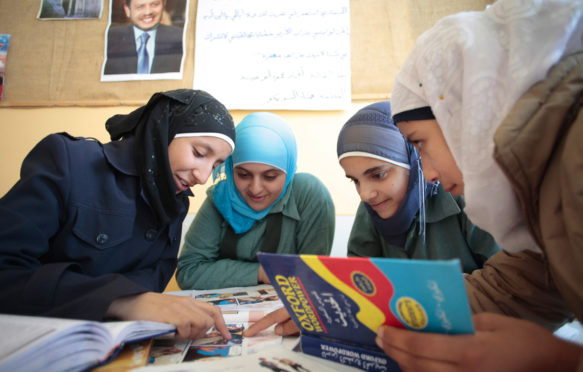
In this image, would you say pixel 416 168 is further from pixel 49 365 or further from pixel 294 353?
pixel 49 365

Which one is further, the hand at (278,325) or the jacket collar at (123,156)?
the jacket collar at (123,156)

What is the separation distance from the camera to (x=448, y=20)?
62 cm

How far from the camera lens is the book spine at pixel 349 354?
0.48 meters

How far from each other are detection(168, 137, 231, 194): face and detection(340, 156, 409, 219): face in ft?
1.51

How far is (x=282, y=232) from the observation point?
137cm

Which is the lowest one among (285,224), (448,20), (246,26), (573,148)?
(285,224)

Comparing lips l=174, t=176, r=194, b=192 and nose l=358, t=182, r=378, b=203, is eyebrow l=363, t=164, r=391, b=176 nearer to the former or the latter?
nose l=358, t=182, r=378, b=203

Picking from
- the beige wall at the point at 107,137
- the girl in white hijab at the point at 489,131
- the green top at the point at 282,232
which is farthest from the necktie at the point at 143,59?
the girl in white hijab at the point at 489,131

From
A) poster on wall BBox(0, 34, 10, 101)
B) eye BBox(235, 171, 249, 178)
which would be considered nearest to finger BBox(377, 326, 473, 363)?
eye BBox(235, 171, 249, 178)

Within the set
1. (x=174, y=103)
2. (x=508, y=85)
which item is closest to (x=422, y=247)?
(x=508, y=85)

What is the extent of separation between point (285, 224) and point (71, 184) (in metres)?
0.79

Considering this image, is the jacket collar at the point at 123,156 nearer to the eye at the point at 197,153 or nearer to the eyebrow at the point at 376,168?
the eye at the point at 197,153

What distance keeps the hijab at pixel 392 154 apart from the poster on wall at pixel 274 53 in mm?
696

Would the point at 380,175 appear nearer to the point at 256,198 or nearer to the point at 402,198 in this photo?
the point at 402,198
